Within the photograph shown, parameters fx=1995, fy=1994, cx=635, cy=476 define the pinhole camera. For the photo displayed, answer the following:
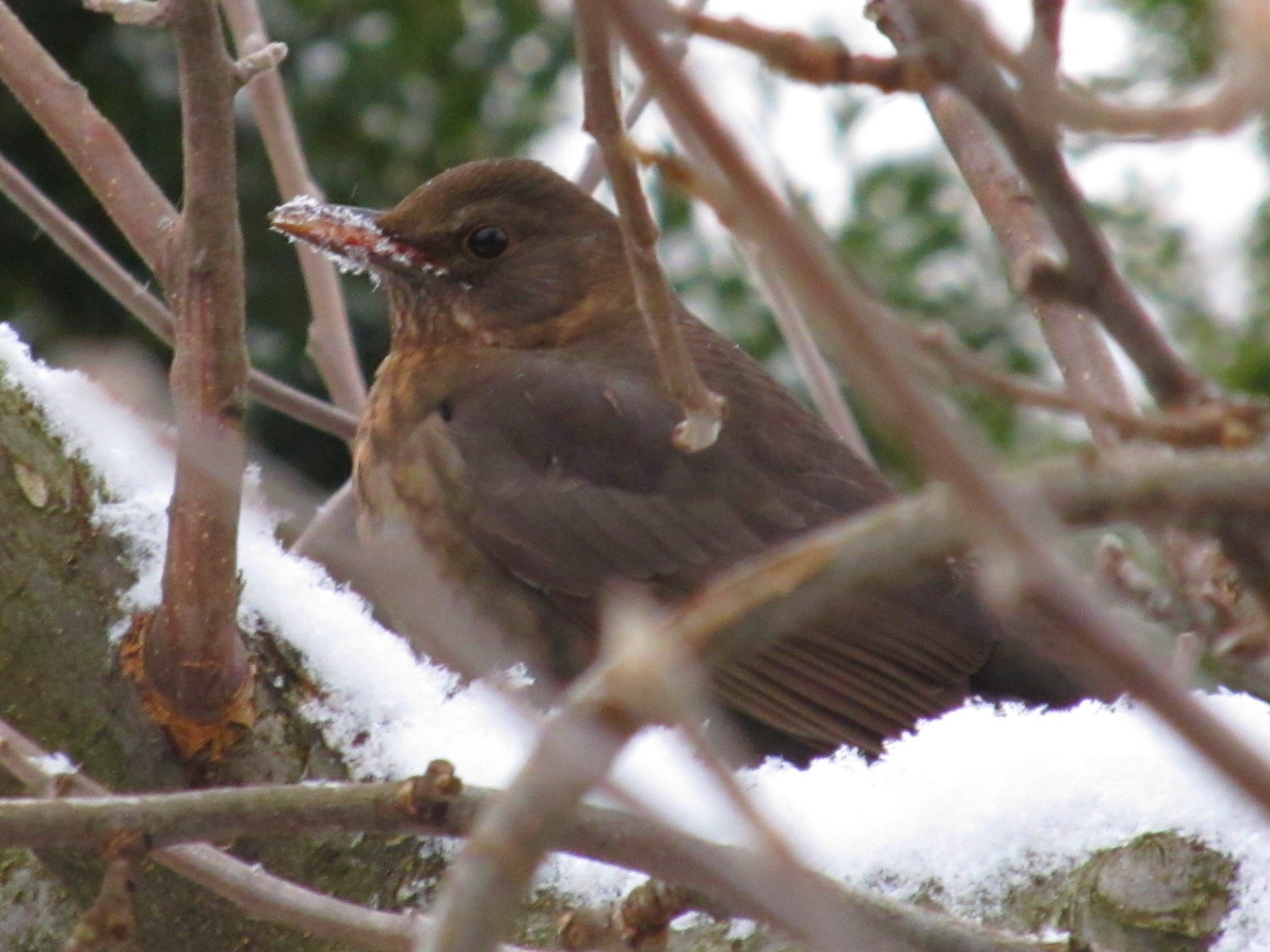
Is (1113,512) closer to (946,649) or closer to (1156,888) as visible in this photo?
(1156,888)

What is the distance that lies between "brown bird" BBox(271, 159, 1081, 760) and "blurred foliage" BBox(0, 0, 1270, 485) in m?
→ 2.09

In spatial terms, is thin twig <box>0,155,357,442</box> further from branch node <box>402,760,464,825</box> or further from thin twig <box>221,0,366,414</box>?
branch node <box>402,760,464,825</box>

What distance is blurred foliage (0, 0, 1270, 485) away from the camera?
5.70 metres

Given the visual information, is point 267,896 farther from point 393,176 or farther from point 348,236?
point 393,176

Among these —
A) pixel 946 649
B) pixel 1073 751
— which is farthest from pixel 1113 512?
pixel 946 649

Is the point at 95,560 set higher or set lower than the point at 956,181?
lower

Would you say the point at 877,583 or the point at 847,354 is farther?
the point at 877,583

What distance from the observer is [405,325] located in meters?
3.71

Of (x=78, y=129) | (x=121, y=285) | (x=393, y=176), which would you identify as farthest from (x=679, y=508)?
(x=393, y=176)

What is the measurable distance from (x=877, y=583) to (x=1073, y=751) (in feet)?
3.93

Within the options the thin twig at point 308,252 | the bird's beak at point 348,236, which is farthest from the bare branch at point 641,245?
the bird's beak at point 348,236

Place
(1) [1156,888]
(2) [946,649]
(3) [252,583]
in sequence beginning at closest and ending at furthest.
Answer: (1) [1156,888] < (3) [252,583] < (2) [946,649]

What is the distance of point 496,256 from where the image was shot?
3.74 m

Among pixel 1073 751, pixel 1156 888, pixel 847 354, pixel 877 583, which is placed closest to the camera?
pixel 847 354
